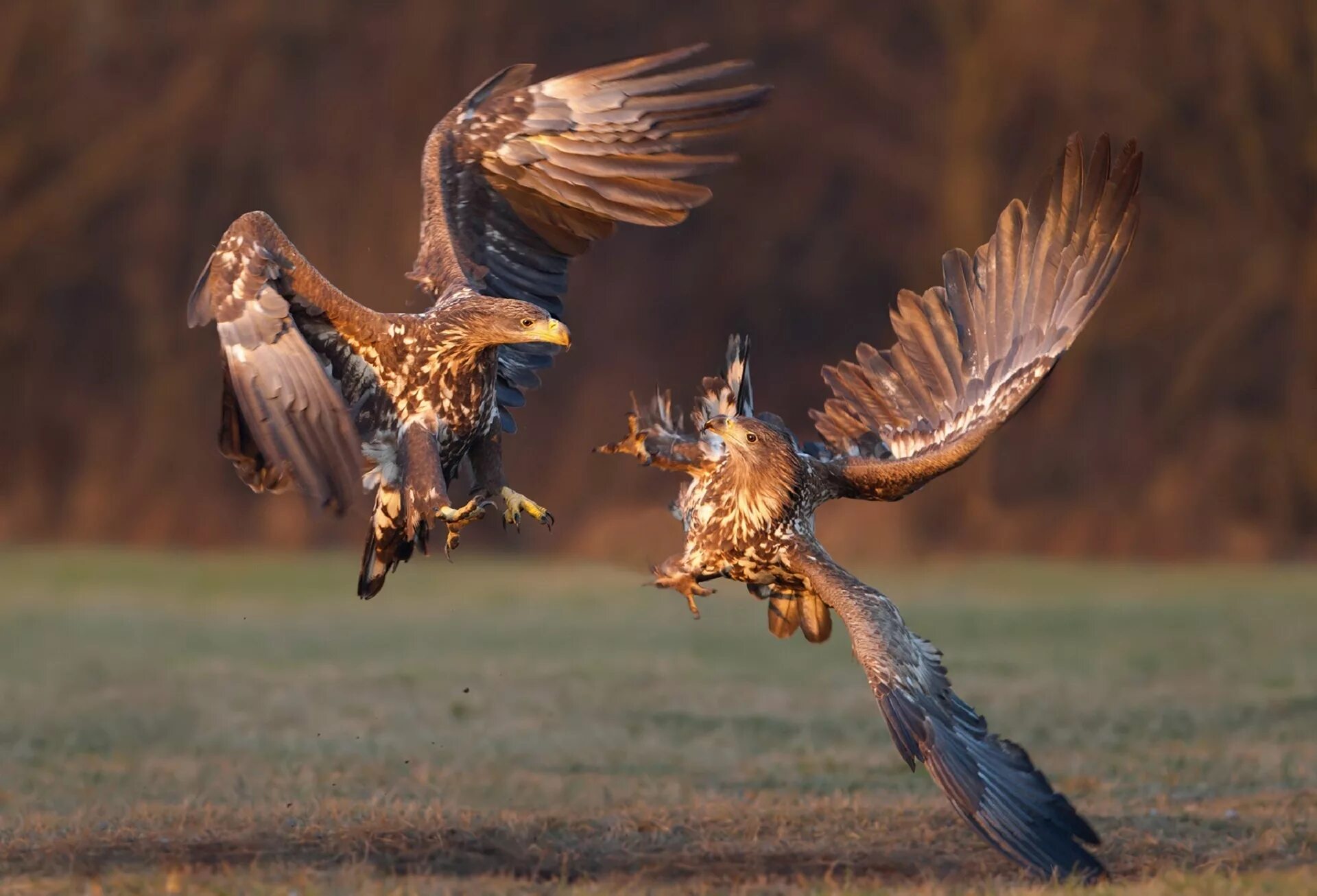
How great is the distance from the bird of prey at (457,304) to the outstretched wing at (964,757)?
1303mm

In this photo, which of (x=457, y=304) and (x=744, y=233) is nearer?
(x=457, y=304)

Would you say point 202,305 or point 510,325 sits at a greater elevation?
point 510,325

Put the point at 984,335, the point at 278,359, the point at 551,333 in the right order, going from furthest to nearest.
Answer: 1. the point at 984,335
2. the point at 551,333
3. the point at 278,359

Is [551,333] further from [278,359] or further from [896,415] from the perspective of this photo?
[896,415]

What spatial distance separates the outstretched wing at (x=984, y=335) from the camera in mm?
7562

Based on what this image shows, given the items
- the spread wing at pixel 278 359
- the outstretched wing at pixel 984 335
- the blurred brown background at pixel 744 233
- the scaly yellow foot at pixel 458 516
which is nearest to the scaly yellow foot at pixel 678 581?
the outstretched wing at pixel 984 335

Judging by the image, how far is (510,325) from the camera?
23.1ft

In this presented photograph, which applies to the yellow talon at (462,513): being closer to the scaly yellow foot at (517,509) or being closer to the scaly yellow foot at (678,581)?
the scaly yellow foot at (517,509)

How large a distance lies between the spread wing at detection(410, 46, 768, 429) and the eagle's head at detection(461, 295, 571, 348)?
1.79 ft

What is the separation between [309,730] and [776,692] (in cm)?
289

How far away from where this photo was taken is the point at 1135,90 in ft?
65.6

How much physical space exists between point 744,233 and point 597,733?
1243 cm

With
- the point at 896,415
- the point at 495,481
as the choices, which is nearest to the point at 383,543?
the point at 495,481

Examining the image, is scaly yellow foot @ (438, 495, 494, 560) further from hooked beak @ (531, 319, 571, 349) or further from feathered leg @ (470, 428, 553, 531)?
hooked beak @ (531, 319, 571, 349)
